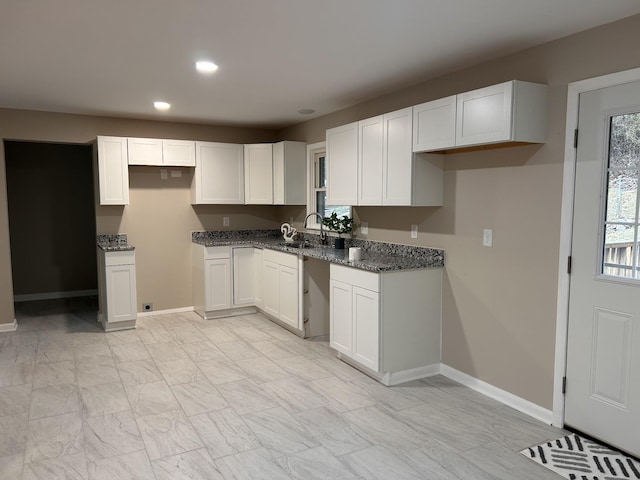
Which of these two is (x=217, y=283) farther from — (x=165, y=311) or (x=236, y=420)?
(x=236, y=420)

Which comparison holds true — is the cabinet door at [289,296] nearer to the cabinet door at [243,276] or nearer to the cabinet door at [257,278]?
the cabinet door at [257,278]

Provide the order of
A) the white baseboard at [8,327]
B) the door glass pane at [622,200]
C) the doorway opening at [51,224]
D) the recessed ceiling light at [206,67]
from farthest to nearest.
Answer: the doorway opening at [51,224], the white baseboard at [8,327], the recessed ceiling light at [206,67], the door glass pane at [622,200]

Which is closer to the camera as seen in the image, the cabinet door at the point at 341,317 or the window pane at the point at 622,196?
the window pane at the point at 622,196

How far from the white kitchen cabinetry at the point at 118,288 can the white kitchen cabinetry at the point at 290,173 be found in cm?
187

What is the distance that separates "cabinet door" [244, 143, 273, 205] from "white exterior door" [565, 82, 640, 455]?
3832 mm

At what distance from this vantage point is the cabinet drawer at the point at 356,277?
3.52m

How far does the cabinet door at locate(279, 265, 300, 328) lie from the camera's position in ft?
15.7

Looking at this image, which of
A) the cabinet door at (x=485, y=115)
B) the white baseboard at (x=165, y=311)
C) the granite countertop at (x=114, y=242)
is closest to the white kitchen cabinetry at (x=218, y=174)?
the granite countertop at (x=114, y=242)

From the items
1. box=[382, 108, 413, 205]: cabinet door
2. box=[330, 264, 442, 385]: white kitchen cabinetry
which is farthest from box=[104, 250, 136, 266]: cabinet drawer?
box=[382, 108, 413, 205]: cabinet door

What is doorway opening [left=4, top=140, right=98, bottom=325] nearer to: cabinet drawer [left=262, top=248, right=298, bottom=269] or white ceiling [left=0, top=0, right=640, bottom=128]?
white ceiling [left=0, top=0, right=640, bottom=128]

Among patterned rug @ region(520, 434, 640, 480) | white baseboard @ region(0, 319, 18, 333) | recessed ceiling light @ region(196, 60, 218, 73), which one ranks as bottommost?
patterned rug @ region(520, 434, 640, 480)

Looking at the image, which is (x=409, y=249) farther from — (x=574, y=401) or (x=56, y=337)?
(x=56, y=337)

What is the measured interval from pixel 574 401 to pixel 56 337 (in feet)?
15.9

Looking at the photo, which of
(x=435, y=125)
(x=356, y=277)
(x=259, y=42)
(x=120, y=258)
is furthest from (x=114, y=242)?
(x=435, y=125)
